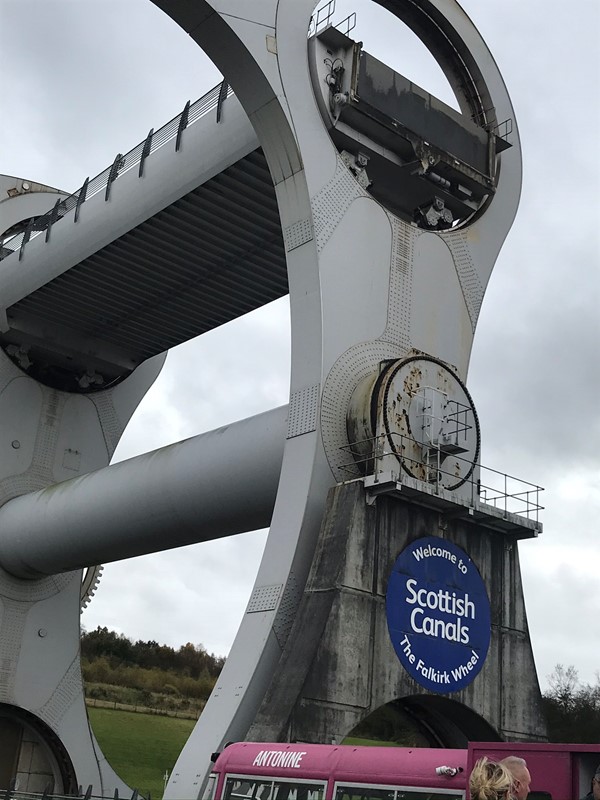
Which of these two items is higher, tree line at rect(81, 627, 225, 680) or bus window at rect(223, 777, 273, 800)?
tree line at rect(81, 627, 225, 680)

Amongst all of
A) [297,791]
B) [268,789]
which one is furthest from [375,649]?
[297,791]

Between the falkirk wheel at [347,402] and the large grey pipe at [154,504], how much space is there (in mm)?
61

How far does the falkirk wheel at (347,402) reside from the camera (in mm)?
14859

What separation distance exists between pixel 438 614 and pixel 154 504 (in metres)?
6.96

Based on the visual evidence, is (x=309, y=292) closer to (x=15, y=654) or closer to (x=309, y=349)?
(x=309, y=349)

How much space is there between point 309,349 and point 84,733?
15350 mm

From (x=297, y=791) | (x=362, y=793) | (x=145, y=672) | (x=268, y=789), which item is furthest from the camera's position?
(x=145, y=672)

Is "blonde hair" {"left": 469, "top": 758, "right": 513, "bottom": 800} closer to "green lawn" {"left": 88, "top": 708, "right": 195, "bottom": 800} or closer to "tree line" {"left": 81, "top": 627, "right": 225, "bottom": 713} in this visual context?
"green lawn" {"left": 88, "top": 708, "right": 195, "bottom": 800}

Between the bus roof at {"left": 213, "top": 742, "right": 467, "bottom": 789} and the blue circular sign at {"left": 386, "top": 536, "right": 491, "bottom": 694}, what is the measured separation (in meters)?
3.93

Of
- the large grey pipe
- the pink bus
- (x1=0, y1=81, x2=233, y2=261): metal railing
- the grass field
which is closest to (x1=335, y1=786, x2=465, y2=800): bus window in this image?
the pink bus

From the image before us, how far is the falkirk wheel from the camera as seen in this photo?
48.8ft

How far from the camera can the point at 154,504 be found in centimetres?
2069

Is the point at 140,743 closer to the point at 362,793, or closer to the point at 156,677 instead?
the point at 156,677

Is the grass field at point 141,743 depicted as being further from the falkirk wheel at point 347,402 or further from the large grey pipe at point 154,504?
the falkirk wheel at point 347,402
